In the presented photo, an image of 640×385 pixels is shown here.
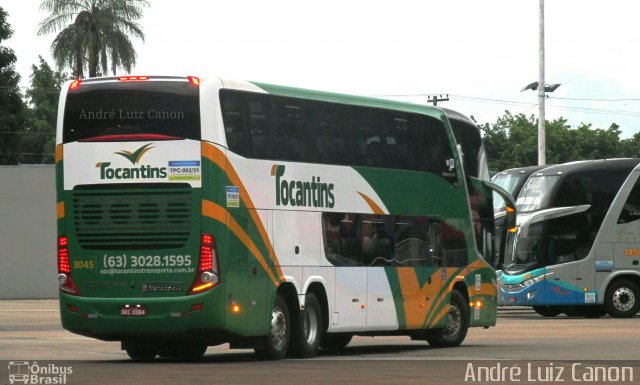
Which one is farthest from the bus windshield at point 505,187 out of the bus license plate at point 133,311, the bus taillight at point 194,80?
the bus license plate at point 133,311

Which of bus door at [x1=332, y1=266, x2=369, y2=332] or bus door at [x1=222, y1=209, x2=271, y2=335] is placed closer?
bus door at [x1=222, y1=209, x2=271, y2=335]

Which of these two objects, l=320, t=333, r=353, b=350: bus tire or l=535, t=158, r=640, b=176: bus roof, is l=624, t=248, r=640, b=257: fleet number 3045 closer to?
l=535, t=158, r=640, b=176: bus roof

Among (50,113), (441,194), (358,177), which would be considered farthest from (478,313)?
(50,113)

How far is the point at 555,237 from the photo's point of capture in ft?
129

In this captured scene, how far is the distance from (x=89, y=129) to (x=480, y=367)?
19.2ft

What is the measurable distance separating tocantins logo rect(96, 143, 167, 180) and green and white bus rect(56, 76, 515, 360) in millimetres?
13

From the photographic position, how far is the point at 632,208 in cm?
3897

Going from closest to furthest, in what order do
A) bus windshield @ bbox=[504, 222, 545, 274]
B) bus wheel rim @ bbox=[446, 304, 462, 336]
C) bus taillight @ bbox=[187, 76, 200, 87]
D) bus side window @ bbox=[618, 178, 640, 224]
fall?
bus taillight @ bbox=[187, 76, 200, 87] → bus wheel rim @ bbox=[446, 304, 462, 336] → bus side window @ bbox=[618, 178, 640, 224] → bus windshield @ bbox=[504, 222, 545, 274]

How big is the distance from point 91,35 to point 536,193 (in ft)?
108

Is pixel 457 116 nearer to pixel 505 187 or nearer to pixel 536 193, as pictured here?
pixel 536 193

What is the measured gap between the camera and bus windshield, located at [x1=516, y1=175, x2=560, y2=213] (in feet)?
129

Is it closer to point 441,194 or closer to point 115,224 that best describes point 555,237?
point 441,194

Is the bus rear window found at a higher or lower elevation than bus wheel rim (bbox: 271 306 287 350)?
higher

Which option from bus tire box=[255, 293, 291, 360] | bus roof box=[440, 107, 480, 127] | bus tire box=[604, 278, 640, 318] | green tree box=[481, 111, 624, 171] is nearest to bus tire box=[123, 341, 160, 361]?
bus tire box=[255, 293, 291, 360]
